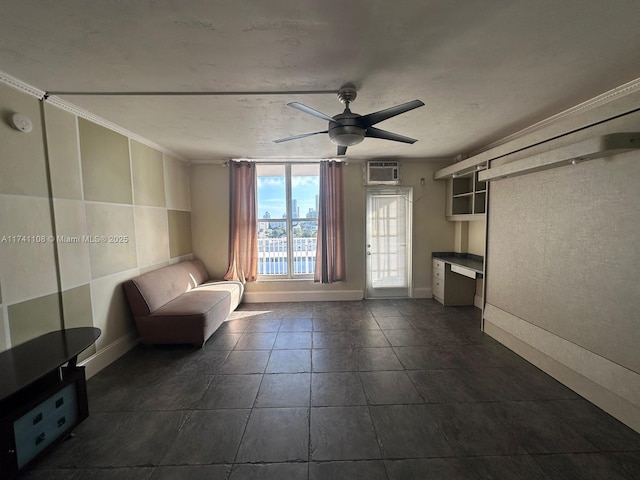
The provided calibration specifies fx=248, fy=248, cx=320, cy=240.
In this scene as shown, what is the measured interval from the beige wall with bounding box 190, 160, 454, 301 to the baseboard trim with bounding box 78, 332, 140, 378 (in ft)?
5.51

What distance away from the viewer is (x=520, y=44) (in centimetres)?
151

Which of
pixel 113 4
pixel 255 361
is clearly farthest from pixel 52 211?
pixel 255 361

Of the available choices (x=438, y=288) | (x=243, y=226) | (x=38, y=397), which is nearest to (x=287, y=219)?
(x=243, y=226)

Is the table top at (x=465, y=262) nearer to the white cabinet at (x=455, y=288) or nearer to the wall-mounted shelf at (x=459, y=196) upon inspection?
the white cabinet at (x=455, y=288)

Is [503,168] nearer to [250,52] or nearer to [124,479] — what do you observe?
[250,52]

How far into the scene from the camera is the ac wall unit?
436 cm

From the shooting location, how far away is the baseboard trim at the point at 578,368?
5.76 ft

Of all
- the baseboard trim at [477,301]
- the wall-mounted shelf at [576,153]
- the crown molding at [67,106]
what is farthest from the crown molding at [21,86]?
the baseboard trim at [477,301]

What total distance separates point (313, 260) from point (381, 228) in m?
1.40

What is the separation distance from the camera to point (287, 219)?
454cm

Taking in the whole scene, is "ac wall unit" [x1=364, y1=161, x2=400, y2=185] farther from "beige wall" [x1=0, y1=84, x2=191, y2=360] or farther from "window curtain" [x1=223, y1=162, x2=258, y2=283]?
"beige wall" [x1=0, y1=84, x2=191, y2=360]

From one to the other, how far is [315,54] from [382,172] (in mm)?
3002

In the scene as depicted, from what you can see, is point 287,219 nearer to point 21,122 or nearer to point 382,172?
point 382,172

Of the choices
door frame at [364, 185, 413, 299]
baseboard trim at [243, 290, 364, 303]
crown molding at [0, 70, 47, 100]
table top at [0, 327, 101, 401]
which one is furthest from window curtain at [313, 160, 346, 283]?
crown molding at [0, 70, 47, 100]
